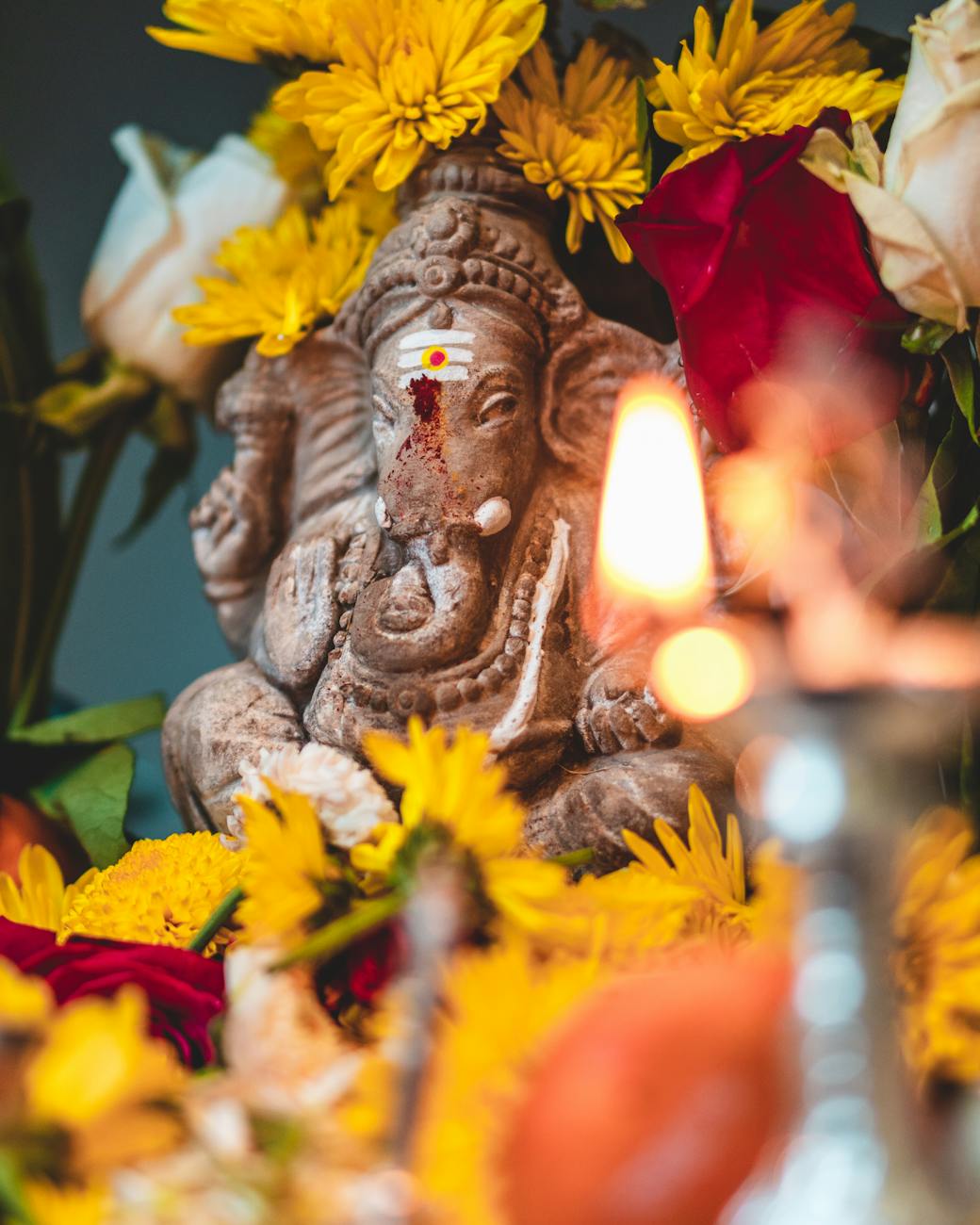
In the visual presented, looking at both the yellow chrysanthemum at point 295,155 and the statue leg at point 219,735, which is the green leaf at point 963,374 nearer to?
the statue leg at point 219,735

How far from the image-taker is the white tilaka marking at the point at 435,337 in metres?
0.73

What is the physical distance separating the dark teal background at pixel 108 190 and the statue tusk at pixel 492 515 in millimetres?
562

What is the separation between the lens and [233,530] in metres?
0.84

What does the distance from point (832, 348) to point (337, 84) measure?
31 cm

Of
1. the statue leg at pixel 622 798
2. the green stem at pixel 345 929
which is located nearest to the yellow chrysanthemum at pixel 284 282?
the statue leg at pixel 622 798

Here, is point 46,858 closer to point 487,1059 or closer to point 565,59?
point 487,1059

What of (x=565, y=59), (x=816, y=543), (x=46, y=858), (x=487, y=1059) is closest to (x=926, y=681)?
(x=816, y=543)

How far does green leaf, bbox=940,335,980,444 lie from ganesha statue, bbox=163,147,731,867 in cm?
17

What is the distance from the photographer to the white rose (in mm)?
590

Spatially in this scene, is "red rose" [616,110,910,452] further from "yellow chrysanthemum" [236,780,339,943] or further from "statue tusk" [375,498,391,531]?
"yellow chrysanthemum" [236,780,339,943]

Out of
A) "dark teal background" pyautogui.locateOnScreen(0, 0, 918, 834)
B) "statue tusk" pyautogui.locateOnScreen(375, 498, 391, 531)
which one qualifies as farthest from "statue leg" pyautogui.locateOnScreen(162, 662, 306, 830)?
"dark teal background" pyautogui.locateOnScreen(0, 0, 918, 834)

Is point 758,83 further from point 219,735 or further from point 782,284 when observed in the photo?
point 219,735

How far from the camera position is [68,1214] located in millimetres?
350

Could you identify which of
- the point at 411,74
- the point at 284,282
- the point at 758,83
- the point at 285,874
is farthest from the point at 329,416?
the point at 285,874
